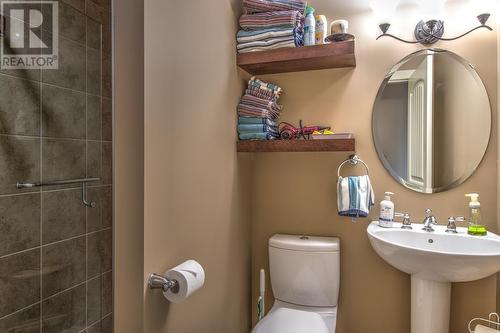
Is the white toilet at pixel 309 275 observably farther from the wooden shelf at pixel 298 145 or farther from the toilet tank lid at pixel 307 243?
the wooden shelf at pixel 298 145

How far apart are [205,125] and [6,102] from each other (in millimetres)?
804

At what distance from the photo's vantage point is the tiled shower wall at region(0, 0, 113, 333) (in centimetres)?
125

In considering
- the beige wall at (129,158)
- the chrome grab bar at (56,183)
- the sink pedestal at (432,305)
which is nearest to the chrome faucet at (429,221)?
the sink pedestal at (432,305)

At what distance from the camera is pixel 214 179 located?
1.45 meters

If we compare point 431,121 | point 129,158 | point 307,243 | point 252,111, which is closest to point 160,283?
point 129,158

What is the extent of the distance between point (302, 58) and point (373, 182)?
2.68 ft

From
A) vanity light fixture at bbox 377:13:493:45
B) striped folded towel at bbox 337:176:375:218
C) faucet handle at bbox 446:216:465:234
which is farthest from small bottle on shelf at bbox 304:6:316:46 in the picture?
faucet handle at bbox 446:216:465:234

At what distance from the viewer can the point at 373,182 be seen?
5.74 ft

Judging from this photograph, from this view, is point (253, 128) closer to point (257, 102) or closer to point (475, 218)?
point (257, 102)

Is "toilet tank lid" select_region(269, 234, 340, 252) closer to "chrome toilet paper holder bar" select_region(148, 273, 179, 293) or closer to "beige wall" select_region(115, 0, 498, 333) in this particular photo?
"beige wall" select_region(115, 0, 498, 333)

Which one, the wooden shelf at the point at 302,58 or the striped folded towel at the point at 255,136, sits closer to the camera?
the wooden shelf at the point at 302,58

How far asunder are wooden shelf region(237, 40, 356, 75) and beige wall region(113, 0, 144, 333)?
88 cm

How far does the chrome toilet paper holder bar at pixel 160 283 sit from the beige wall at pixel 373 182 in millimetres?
1058

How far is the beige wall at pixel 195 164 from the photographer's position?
3.25 ft
